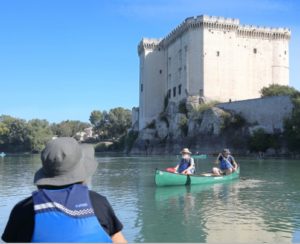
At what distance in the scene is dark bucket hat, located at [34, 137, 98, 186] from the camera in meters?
2.64

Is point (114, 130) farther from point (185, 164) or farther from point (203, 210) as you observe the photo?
point (203, 210)

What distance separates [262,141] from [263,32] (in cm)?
2247

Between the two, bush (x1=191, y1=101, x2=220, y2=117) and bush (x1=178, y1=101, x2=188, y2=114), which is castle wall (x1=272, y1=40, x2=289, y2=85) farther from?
bush (x1=178, y1=101, x2=188, y2=114)

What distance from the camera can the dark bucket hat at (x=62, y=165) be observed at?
2.64 metres

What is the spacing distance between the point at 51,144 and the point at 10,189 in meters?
13.2

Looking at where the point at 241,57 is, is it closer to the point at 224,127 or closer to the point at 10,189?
the point at 224,127

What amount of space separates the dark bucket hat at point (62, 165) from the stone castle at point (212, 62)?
51628 millimetres

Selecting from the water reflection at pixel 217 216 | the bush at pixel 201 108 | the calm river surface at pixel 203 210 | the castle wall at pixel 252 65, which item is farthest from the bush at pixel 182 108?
the water reflection at pixel 217 216

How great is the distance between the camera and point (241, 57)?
5712 cm

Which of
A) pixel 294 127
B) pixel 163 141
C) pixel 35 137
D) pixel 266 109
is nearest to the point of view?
pixel 294 127

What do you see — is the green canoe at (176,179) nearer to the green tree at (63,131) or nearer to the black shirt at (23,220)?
the black shirt at (23,220)

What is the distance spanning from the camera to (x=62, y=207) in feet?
8.22

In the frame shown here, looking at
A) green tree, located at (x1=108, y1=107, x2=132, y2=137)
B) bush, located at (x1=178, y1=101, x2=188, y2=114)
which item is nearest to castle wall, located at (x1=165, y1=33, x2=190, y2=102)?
bush, located at (x1=178, y1=101, x2=188, y2=114)

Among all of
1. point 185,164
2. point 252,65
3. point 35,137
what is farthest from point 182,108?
point 35,137
